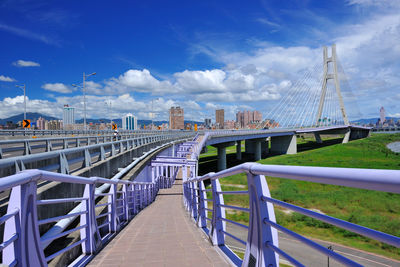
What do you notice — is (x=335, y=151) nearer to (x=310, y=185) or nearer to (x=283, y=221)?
(x=310, y=185)

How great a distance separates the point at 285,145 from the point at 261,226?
78.1 meters

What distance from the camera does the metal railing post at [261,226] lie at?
109 inches

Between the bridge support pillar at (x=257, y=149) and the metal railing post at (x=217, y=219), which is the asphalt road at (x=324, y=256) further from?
the bridge support pillar at (x=257, y=149)

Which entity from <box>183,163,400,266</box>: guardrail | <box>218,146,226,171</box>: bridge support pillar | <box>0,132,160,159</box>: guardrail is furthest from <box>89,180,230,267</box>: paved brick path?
<box>218,146,226,171</box>: bridge support pillar

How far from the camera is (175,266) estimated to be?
13.1 ft

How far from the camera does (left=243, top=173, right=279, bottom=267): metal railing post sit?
2.76 m

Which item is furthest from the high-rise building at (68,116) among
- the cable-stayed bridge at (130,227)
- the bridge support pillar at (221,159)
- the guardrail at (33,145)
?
the cable-stayed bridge at (130,227)

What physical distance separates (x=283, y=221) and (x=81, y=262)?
876 inches

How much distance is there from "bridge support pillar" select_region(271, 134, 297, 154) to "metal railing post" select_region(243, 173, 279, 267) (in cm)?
7624

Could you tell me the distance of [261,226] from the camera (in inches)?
110

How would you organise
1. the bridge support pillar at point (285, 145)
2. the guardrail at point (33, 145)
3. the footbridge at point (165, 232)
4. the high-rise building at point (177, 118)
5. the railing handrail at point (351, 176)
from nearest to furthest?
the railing handrail at point (351, 176) → the footbridge at point (165, 232) → the guardrail at point (33, 145) → the bridge support pillar at point (285, 145) → the high-rise building at point (177, 118)

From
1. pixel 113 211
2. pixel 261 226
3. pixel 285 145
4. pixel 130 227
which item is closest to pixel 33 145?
pixel 130 227

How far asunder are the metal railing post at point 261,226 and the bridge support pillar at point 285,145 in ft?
250

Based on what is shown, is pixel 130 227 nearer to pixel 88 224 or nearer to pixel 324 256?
pixel 88 224
